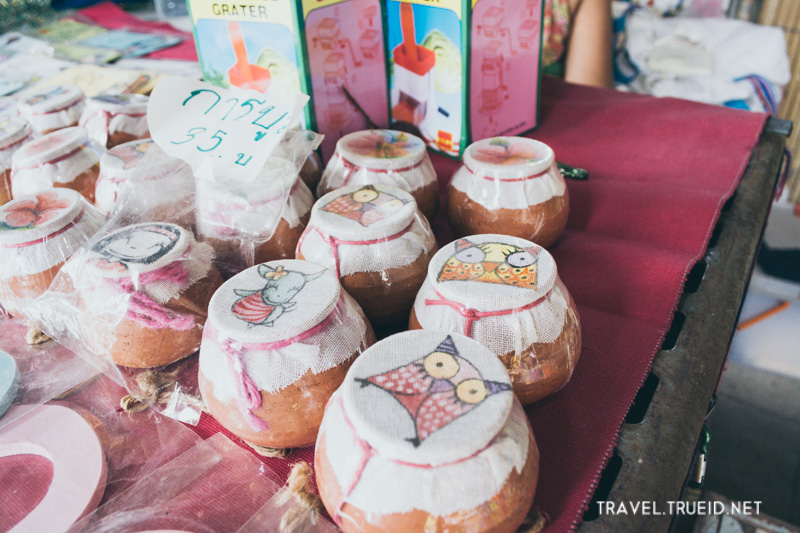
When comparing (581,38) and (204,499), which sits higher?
(581,38)

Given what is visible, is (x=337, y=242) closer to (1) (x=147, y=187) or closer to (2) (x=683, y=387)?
(1) (x=147, y=187)

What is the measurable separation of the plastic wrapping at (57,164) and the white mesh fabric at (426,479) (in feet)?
3.16

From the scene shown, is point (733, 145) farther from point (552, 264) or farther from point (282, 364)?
point (282, 364)

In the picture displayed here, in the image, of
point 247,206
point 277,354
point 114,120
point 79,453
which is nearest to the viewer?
point 277,354

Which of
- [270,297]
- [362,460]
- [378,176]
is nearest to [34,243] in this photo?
[270,297]

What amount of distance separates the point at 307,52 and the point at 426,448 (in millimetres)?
932

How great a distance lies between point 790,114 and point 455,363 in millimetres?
3591

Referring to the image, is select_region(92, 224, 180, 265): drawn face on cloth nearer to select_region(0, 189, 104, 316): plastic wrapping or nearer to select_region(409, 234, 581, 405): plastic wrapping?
select_region(0, 189, 104, 316): plastic wrapping

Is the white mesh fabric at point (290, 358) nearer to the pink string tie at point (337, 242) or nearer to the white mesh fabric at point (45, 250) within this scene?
the pink string tie at point (337, 242)

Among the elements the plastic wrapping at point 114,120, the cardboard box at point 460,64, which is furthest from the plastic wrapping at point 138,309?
the cardboard box at point 460,64

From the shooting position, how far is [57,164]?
1.17 metres

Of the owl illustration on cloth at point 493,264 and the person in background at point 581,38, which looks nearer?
the owl illustration on cloth at point 493,264

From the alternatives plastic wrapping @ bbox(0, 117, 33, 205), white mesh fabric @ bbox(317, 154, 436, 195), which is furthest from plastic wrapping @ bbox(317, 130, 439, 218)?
plastic wrapping @ bbox(0, 117, 33, 205)

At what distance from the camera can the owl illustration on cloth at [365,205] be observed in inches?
35.1
